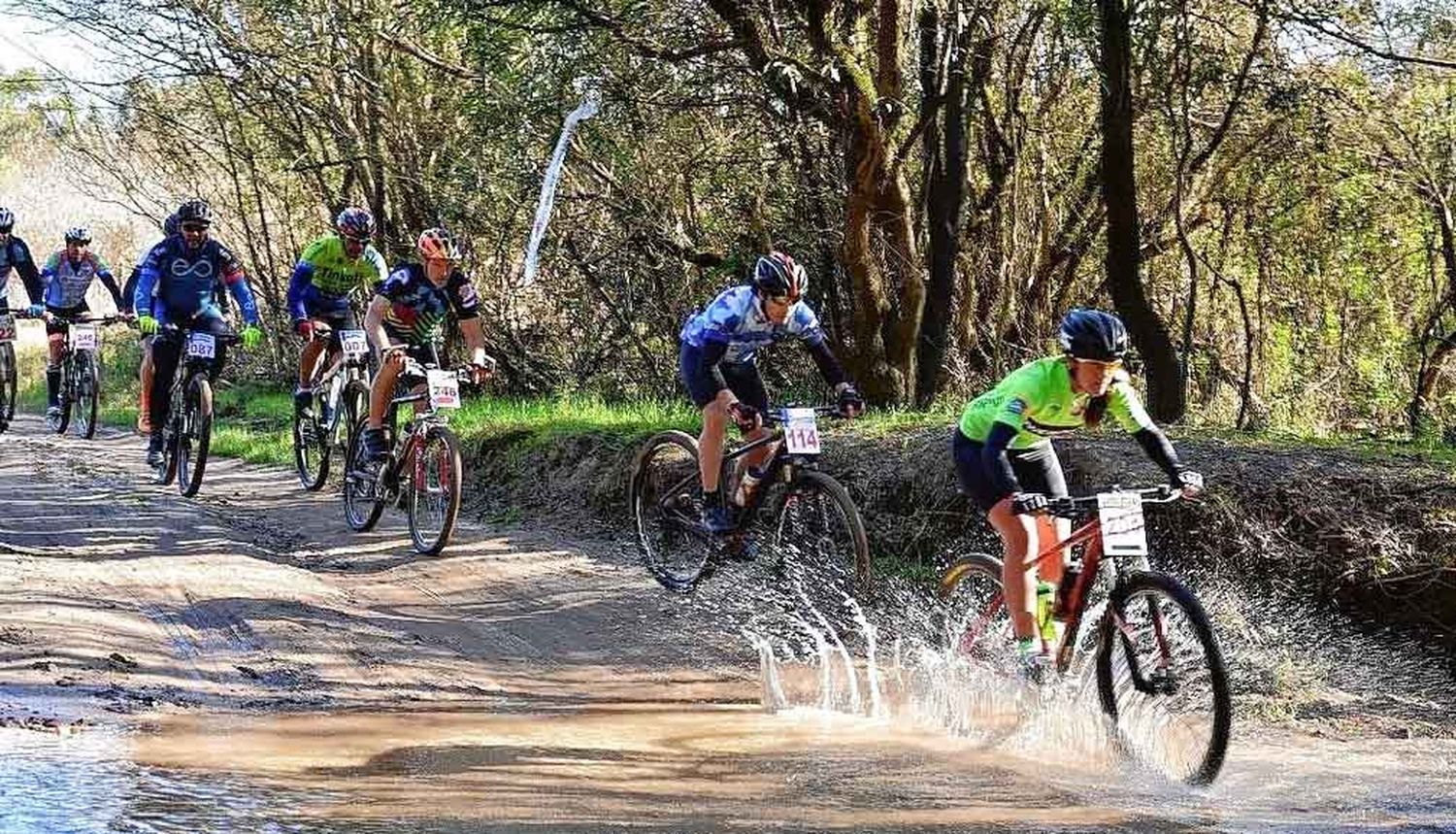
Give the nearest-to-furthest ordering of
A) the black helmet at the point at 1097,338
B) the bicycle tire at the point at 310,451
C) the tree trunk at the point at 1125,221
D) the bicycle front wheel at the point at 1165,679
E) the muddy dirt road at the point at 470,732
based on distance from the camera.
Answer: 1. the muddy dirt road at the point at 470,732
2. the bicycle front wheel at the point at 1165,679
3. the black helmet at the point at 1097,338
4. the tree trunk at the point at 1125,221
5. the bicycle tire at the point at 310,451

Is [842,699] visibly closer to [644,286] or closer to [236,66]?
[644,286]

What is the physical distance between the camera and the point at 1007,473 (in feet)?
23.3

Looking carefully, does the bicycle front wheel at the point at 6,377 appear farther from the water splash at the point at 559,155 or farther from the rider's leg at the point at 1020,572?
the rider's leg at the point at 1020,572

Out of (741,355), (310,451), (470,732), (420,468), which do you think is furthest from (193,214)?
(470,732)

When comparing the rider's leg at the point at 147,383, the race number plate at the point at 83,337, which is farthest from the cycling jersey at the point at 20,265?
the rider's leg at the point at 147,383

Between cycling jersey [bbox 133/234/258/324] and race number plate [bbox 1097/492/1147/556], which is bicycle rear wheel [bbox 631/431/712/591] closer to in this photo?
race number plate [bbox 1097/492/1147/556]

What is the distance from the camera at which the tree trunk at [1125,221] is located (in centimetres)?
1109

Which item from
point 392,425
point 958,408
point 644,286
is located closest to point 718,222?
point 644,286

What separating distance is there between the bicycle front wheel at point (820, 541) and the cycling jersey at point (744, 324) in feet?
2.55

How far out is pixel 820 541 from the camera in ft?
30.5

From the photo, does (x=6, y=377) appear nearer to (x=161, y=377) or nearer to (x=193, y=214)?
(x=161, y=377)

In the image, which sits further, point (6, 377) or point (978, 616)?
point (6, 377)

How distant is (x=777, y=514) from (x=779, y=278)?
52.4 inches

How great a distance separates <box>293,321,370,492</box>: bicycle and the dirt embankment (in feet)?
12.7
